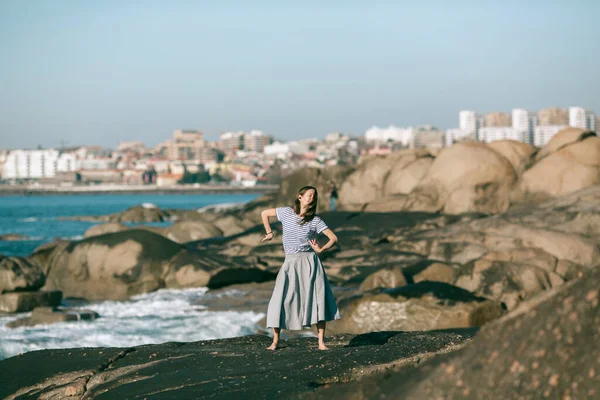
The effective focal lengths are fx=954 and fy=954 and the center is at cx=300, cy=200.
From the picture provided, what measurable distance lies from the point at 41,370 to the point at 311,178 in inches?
1376

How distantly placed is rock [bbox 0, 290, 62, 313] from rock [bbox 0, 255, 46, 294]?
37cm

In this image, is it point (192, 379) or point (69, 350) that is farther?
point (69, 350)

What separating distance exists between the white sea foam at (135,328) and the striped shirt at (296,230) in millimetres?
8643

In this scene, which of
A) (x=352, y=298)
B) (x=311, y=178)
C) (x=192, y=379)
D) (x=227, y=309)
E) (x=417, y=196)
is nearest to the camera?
(x=192, y=379)

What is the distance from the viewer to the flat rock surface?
758 centimetres

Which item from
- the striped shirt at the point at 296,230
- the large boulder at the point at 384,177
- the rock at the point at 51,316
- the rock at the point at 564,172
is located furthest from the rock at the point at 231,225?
the striped shirt at the point at 296,230

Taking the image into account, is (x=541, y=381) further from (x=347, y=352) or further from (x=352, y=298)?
(x=352, y=298)

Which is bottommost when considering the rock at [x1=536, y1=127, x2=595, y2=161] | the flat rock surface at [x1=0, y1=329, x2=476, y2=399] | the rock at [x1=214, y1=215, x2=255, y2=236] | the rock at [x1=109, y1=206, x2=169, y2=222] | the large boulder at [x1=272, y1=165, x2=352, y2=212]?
the rock at [x1=109, y1=206, x2=169, y2=222]

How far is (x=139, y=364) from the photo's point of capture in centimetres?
920

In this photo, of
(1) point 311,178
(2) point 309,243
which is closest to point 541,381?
(2) point 309,243

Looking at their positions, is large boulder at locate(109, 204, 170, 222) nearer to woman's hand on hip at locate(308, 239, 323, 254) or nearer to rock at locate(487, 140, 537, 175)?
rock at locate(487, 140, 537, 175)

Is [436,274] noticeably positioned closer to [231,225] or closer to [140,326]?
[140,326]

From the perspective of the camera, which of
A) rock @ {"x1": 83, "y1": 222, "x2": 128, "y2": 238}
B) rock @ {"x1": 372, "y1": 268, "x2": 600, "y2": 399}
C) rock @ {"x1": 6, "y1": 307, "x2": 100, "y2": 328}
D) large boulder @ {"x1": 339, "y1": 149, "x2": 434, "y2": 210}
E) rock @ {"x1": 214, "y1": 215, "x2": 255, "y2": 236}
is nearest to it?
rock @ {"x1": 372, "y1": 268, "x2": 600, "y2": 399}

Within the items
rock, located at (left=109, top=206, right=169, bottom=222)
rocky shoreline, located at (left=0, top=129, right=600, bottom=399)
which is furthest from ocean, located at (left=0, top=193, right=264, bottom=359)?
rock, located at (left=109, top=206, right=169, bottom=222)
